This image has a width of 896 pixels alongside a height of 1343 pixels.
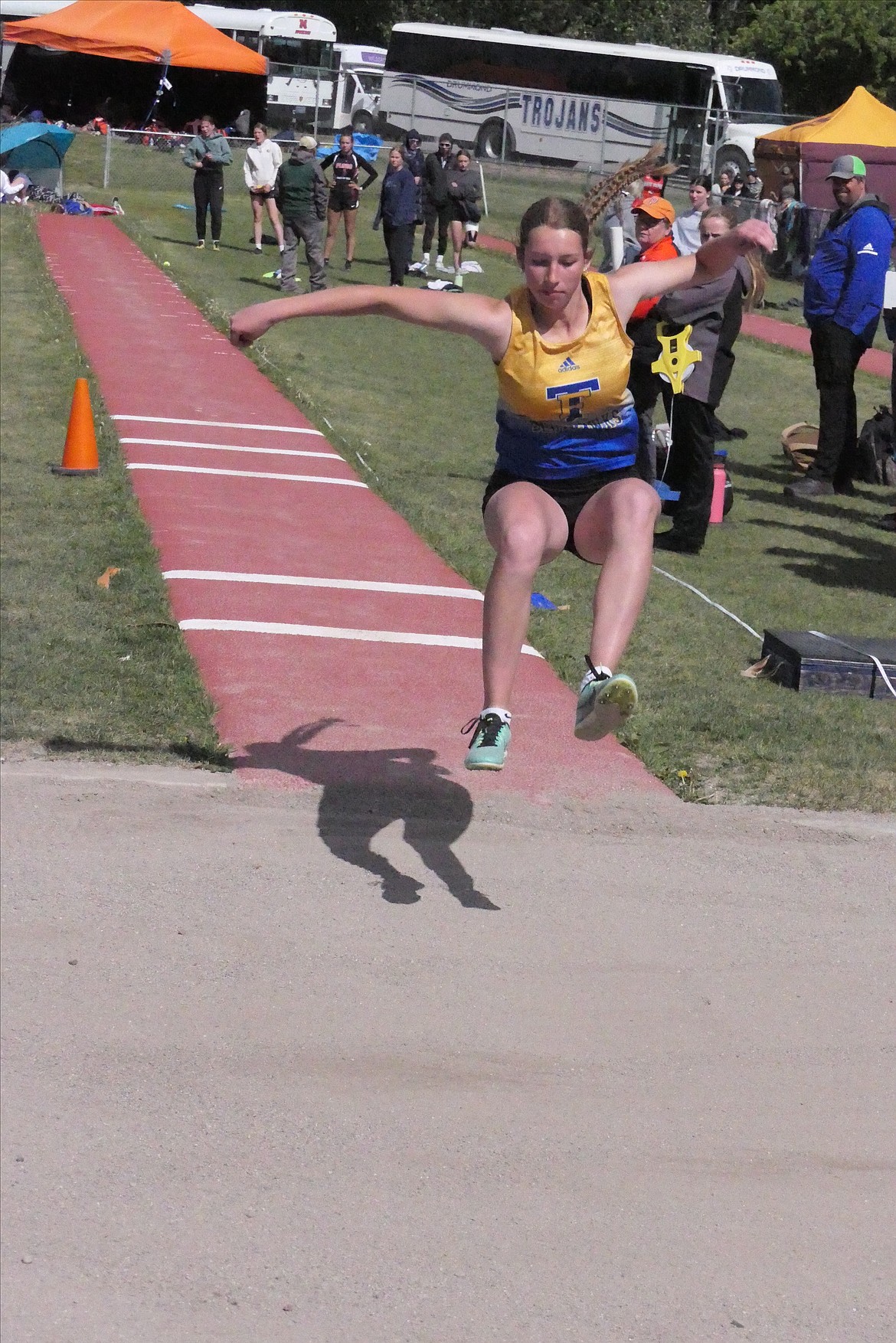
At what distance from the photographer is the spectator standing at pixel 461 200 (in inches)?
996

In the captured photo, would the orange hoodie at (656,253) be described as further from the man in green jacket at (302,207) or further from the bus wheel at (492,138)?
the bus wheel at (492,138)

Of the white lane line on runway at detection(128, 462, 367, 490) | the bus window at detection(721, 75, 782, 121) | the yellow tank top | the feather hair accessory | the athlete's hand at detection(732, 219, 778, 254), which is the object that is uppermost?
the bus window at detection(721, 75, 782, 121)

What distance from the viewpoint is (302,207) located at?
22.8 m

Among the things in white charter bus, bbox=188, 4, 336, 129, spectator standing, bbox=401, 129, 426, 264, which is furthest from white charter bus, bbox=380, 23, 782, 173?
spectator standing, bbox=401, 129, 426, 264

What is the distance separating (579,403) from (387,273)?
22805 millimetres

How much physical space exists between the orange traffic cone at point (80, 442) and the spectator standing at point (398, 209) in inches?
509

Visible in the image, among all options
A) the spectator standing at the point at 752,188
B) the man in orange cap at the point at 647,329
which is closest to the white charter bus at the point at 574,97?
the spectator standing at the point at 752,188

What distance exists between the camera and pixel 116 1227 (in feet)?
12.9

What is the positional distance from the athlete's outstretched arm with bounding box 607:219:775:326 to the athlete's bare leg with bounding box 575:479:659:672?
63 cm

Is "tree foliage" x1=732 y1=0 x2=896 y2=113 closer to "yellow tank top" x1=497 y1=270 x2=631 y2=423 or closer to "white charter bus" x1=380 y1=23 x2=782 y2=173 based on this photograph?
"white charter bus" x1=380 y1=23 x2=782 y2=173

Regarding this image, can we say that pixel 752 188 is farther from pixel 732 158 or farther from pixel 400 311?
pixel 400 311

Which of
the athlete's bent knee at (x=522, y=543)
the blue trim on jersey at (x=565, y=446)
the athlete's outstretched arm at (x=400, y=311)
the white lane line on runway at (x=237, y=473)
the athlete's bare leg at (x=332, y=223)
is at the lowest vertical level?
the white lane line on runway at (x=237, y=473)

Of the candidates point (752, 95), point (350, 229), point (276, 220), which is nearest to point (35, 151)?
point (350, 229)

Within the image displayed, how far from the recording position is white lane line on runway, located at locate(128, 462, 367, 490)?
11984mm
